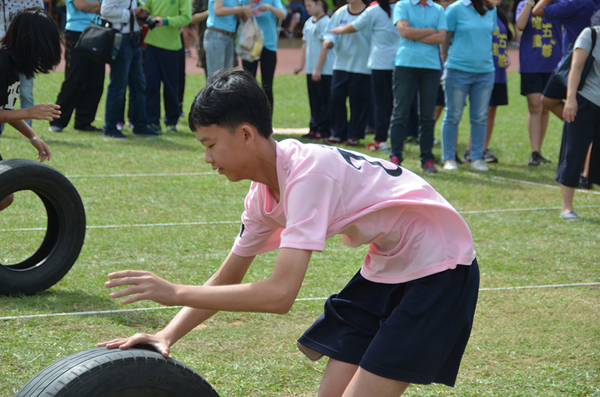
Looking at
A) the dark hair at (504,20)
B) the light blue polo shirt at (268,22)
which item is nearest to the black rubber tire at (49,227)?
the light blue polo shirt at (268,22)

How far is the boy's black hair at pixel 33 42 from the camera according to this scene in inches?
162

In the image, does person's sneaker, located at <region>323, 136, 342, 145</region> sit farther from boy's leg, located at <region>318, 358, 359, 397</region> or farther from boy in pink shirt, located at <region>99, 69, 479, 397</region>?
boy's leg, located at <region>318, 358, 359, 397</region>

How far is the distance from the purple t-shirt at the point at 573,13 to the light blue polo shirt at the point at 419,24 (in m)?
1.17

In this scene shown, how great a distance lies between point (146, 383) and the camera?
2.05 meters

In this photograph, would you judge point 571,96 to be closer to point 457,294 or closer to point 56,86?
point 457,294

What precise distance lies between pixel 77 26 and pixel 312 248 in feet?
25.6

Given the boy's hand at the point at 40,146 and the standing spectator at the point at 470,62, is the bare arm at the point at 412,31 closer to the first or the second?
the standing spectator at the point at 470,62

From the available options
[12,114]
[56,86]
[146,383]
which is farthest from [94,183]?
[56,86]

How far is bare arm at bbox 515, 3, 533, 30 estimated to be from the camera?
26.6 feet

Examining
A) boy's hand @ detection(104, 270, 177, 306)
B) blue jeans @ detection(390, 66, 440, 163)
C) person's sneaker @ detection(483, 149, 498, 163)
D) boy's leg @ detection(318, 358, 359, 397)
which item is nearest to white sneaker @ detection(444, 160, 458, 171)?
blue jeans @ detection(390, 66, 440, 163)

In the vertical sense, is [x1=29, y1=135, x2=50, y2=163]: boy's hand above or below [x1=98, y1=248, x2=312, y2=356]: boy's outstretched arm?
below

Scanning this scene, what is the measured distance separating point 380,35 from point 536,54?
6.39 ft

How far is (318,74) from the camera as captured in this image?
31.9ft

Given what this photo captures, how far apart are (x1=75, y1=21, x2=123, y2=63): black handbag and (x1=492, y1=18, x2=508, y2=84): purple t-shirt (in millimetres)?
4596
